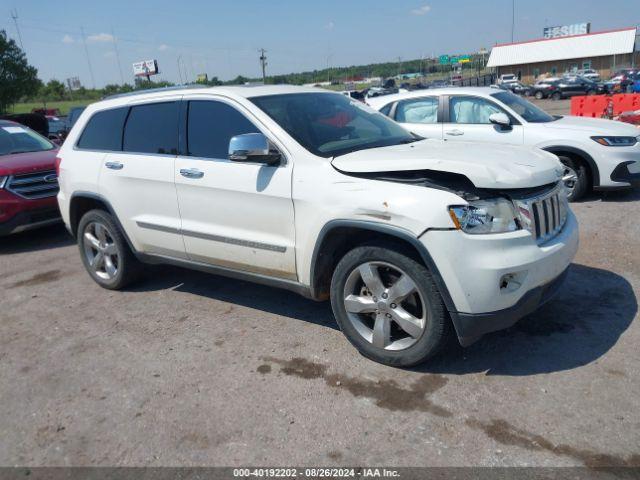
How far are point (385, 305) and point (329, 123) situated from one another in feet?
5.18

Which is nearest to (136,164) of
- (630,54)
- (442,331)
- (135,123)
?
(135,123)

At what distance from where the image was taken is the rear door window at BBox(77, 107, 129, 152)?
16.4 feet

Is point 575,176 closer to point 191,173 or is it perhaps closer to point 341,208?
point 341,208

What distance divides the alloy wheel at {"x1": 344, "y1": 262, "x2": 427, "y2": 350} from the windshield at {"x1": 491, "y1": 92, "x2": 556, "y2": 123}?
5.52 metres

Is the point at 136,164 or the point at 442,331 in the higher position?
the point at 136,164

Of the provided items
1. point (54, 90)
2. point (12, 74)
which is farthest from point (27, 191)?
point (54, 90)

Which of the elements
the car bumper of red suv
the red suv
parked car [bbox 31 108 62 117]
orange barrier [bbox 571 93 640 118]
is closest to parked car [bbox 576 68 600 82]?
orange barrier [bbox 571 93 640 118]

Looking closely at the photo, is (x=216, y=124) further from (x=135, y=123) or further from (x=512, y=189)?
(x=512, y=189)

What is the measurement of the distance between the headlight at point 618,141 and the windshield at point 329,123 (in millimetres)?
4181

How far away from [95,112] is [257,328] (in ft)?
9.04

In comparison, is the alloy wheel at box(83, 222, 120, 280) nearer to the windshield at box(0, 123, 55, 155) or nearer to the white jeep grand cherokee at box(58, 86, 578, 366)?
the white jeep grand cherokee at box(58, 86, 578, 366)

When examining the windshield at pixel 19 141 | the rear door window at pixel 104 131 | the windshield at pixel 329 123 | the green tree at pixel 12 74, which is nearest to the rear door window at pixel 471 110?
the windshield at pixel 329 123

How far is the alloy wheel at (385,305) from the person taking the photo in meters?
3.36

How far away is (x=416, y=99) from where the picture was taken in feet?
28.5
